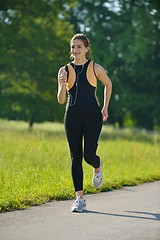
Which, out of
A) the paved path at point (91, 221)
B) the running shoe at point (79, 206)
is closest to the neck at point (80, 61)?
the running shoe at point (79, 206)

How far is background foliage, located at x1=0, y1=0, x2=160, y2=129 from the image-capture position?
30.9 metres

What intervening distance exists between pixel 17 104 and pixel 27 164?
854 inches

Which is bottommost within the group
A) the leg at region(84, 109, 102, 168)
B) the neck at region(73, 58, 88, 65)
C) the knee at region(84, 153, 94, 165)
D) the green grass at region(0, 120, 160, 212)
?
the green grass at region(0, 120, 160, 212)

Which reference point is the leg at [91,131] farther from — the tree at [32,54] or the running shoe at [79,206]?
the tree at [32,54]

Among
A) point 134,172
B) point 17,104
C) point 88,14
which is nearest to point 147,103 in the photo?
point 88,14

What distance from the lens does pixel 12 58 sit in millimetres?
30422

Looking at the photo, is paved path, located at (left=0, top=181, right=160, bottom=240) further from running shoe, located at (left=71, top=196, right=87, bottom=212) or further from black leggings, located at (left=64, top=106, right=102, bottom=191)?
black leggings, located at (left=64, top=106, right=102, bottom=191)

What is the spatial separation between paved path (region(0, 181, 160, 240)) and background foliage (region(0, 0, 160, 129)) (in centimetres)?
2261

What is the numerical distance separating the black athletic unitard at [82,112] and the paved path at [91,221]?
685 millimetres

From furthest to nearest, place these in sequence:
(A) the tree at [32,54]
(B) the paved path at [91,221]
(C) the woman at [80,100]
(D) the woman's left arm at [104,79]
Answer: (A) the tree at [32,54]
(D) the woman's left arm at [104,79]
(C) the woman at [80,100]
(B) the paved path at [91,221]

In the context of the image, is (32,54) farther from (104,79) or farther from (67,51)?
(104,79)

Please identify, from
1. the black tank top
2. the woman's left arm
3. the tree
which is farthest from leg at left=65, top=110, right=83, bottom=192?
the tree

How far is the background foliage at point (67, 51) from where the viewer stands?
101 ft

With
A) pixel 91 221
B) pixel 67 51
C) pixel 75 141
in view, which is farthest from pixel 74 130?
pixel 67 51
